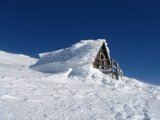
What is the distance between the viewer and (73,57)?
83.2ft

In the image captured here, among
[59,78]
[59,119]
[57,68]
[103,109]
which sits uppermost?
[57,68]

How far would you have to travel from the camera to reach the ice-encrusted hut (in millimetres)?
23859

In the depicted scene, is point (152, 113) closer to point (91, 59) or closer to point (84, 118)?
point (84, 118)

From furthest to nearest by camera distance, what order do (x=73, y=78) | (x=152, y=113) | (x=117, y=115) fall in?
(x=73, y=78) → (x=152, y=113) → (x=117, y=115)

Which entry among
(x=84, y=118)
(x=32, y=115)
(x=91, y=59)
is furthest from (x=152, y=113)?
(x=91, y=59)

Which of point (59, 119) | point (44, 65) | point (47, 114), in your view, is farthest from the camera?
point (44, 65)

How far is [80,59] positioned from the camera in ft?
80.5

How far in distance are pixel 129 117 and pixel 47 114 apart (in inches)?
98.9

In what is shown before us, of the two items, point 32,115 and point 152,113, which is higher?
point 152,113

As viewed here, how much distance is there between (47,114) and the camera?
8320 mm

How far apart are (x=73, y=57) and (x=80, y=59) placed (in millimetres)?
1058

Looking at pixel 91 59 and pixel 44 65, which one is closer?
pixel 91 59

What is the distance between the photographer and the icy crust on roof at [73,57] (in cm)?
2408

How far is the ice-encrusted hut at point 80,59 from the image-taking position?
23.9 meters
